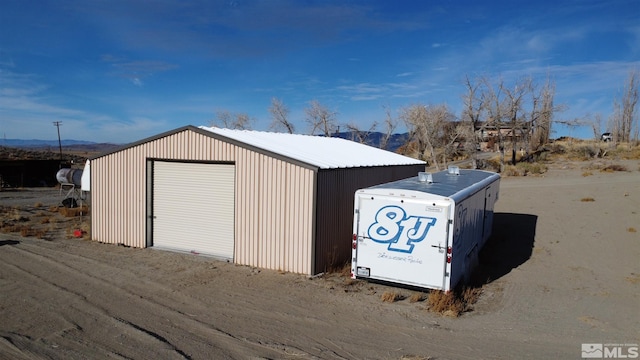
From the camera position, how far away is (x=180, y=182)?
→ 13.4 meters

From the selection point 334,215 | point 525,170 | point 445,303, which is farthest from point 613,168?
point 445,303

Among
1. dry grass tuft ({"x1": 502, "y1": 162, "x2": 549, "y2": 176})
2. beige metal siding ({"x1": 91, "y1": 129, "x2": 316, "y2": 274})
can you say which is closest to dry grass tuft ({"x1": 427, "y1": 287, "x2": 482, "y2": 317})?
beige metal siding ({"x1": 91, "y1": 129, "x2": 316, "y2": 274})

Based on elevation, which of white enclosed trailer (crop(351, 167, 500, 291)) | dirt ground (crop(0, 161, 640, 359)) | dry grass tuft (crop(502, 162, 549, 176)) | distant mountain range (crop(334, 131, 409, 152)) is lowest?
dirt ground (crop(0, 161, 640, 359))

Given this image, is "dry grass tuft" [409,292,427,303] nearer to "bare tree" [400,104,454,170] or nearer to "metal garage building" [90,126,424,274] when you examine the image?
"metal garage building" [90,126,424,274]

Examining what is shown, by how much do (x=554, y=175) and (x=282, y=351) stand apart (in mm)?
34075

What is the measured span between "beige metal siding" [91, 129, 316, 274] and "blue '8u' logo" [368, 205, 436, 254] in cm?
193

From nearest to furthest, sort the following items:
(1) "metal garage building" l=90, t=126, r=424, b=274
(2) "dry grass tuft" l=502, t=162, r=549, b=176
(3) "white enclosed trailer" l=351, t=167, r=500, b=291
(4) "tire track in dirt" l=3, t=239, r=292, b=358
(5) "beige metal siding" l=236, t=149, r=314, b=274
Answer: (4) "tire track in dirt" l=3, t=239, r=292, b=358 < (3) "white enclosed trailer" l=351, t=167, r=500, b=291 < (5) "beige metal siding" l=236, t=149, r=314, b=274 < (1) "metal garage building" l=90, t=126, r=424, b=274 < (2) "dry grass tuft" l=502, t=162, r=549, b=176

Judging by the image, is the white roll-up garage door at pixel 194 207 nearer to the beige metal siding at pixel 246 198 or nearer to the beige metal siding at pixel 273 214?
the beige metal siding at pixel 246 198

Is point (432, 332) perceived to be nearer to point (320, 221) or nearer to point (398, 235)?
point (398, 235)

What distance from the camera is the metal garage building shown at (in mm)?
11398

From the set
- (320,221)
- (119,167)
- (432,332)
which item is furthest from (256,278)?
(119,167)

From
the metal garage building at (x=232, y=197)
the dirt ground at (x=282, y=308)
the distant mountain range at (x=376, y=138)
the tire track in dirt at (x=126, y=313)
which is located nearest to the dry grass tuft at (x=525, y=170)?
the distant mountain range at (x=376, y=138)

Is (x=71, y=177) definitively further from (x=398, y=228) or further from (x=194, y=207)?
(x=398, y=228)

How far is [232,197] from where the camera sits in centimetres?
1266
